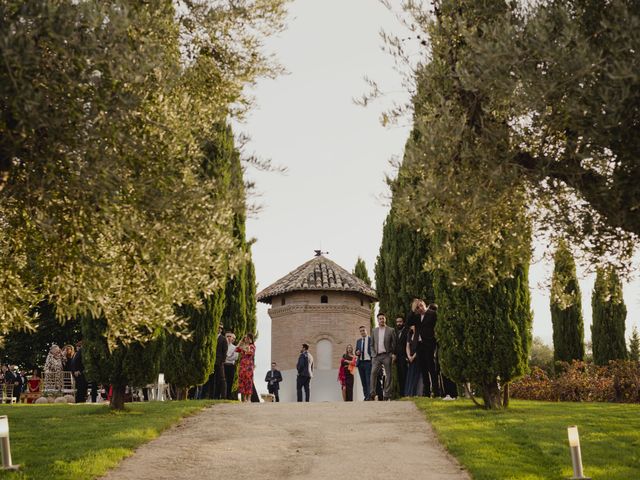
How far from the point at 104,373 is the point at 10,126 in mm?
9434

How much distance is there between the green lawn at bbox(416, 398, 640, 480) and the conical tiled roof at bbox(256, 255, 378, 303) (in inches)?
1014

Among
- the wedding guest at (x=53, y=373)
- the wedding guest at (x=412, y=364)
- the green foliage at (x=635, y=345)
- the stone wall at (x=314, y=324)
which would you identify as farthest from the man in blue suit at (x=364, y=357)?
the green foliage at (x=635, y=345)

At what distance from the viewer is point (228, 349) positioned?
21750 millimetres

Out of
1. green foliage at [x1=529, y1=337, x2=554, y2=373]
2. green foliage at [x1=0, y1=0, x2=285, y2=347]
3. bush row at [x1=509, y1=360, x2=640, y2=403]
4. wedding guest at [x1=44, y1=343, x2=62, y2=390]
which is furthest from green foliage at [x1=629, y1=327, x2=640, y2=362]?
green foliage at [x1=0, y1=0, x2=285, y2=347]

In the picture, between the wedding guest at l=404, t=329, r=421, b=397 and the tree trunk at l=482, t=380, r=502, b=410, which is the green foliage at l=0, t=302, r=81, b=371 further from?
the tree trunk at l=482, t=380, r=502, b=410

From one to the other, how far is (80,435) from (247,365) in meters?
8.71

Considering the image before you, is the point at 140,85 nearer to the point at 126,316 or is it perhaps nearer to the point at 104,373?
the point at 126,316

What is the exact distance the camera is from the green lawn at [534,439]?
1005 centimetres

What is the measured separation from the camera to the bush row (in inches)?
917

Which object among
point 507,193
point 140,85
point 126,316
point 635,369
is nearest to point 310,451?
point 126,316

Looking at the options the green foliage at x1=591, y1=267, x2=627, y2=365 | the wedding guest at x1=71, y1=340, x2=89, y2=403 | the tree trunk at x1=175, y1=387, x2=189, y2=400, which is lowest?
the tree trunk at x1=175, y1=387, x2=189, y2=400

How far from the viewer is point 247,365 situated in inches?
851

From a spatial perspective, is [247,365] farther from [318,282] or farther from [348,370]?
[318,282]

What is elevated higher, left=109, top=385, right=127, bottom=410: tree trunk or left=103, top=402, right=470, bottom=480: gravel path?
left=109, top=385, right=127, bottom=410: tree trunk
